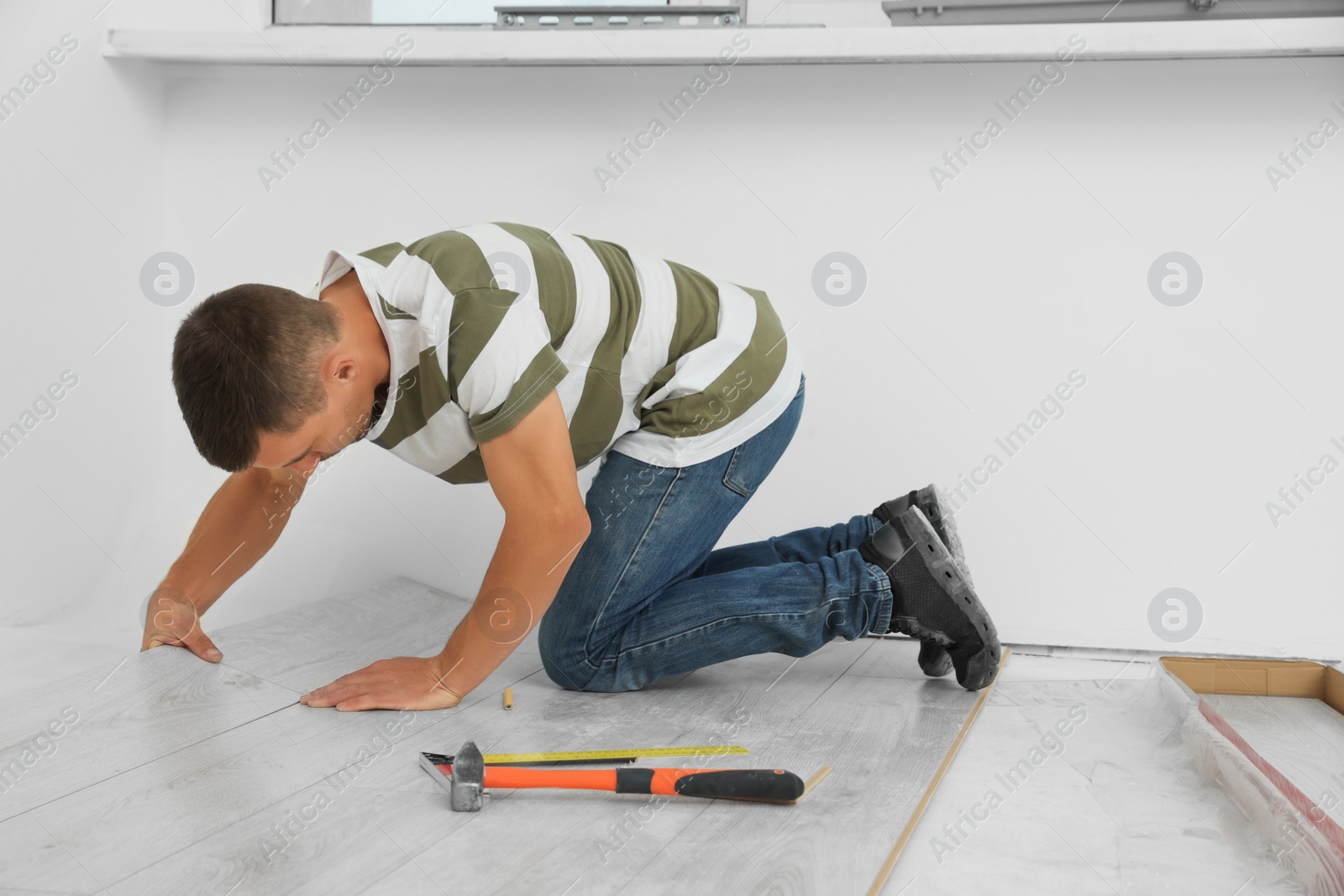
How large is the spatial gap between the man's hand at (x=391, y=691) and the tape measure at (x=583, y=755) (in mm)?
125

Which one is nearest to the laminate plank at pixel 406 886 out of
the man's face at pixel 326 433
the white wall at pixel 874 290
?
the man's face at pixel 326 433

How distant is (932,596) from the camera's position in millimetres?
1200

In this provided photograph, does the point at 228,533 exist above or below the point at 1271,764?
above

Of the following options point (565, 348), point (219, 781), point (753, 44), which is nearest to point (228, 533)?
point (219, 781)

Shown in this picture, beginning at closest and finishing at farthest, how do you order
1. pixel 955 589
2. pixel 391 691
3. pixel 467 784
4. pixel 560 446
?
1. pixel 467 784
2. pixel 560 446
3. pixel 391 691
4. pixel 955 589

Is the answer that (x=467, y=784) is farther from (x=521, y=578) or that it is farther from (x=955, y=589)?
(x=955, y=589)

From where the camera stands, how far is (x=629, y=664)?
121 cm

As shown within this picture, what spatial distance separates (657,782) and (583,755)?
116 millimetres

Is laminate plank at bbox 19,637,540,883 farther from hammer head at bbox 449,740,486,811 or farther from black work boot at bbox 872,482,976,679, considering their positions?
black work boot at bbox 872,482,976,679

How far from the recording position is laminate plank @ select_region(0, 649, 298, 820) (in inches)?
36.1

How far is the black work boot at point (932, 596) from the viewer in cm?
120

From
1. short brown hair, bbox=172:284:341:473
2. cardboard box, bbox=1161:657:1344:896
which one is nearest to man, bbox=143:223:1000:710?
short brown hair, bbox=172:284:341:473

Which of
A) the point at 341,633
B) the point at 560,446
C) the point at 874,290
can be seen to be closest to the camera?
the point at 560,446

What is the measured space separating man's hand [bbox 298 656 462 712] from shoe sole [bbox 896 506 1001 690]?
0.53 m
